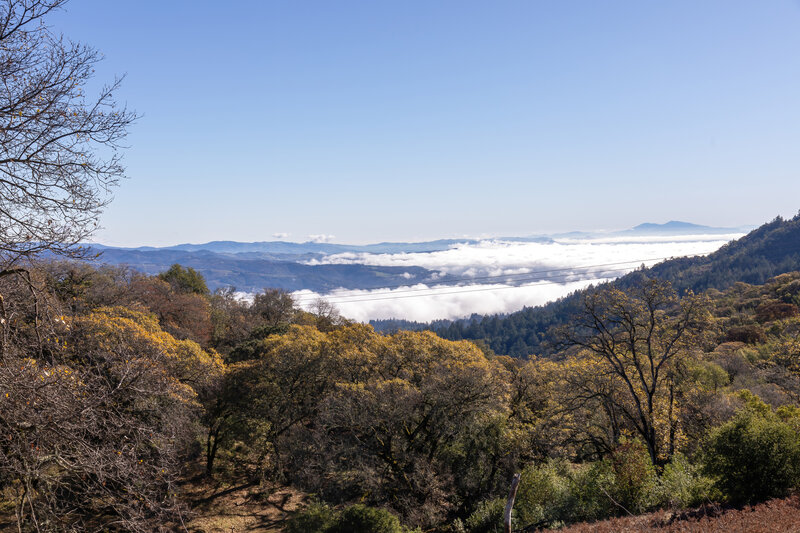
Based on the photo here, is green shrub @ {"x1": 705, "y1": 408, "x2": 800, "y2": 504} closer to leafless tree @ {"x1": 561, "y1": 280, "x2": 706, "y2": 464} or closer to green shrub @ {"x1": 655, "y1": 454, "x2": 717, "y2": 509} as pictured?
green shrub @ {"x1": 655, "y1": 454, "x2": 717, "y2": 509}

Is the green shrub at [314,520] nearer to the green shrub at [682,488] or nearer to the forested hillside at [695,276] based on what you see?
the green shrub at [682,488]

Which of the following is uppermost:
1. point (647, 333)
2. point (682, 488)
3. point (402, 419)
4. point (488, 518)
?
point (647, 333)

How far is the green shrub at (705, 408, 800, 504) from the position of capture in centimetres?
990

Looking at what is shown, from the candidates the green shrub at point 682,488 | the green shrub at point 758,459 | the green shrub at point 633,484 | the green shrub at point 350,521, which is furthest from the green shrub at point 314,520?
the green shrub at point 758,459

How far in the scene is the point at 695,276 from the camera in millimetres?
156875

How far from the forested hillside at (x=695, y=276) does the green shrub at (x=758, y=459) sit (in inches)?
4930

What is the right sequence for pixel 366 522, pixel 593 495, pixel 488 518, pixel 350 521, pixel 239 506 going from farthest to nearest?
pixel 239 506 < pixel 488 518 < pixel 593 495 < pixel 350 521 < pixel 366 522

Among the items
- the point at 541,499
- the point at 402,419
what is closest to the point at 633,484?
the point at 541,499

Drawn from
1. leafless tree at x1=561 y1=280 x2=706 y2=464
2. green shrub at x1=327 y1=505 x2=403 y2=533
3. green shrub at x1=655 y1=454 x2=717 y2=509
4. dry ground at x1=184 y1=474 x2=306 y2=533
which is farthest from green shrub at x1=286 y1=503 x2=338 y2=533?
leafless tree at x1=561 y1=280 x2=706 y2=464

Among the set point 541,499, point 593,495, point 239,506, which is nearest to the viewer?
point 593,495

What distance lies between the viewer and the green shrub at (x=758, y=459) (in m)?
9.90

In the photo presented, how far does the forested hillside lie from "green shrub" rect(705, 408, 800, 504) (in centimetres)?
12522

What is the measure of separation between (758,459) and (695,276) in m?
179

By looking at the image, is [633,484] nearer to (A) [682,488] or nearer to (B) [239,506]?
(A) [682,488]
